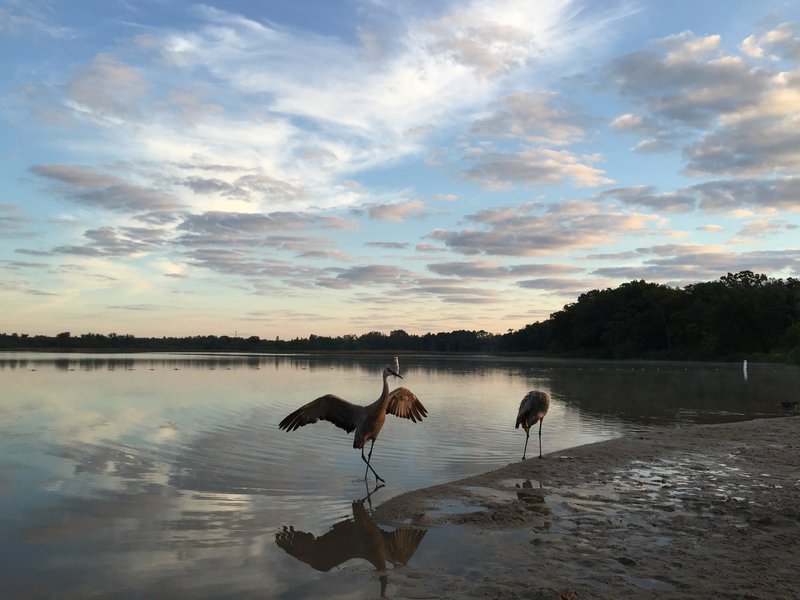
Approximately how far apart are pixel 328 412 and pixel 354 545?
13.3 ft

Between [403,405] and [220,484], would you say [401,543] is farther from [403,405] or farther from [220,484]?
[403,405]

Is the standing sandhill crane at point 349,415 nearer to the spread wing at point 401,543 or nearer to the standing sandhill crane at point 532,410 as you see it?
the spread wing at point 401,543

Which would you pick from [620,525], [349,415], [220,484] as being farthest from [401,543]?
[220,484]

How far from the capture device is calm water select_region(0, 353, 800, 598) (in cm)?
612

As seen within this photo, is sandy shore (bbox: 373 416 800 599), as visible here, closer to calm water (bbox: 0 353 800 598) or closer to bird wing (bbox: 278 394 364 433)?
calm water (bbox: 0 353 800 598)

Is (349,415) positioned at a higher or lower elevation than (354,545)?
higher

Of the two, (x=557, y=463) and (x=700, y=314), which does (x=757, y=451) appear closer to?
(x=557, y=463)

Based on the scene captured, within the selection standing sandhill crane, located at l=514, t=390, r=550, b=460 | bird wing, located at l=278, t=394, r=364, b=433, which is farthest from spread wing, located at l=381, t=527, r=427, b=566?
standing sandhill crane, located at l=514, t=390, r=550, b=460

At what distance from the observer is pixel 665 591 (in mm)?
5375

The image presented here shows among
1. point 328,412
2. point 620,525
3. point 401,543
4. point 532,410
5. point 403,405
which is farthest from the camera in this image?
point 532,410

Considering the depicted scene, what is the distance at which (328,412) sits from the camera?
433 inches

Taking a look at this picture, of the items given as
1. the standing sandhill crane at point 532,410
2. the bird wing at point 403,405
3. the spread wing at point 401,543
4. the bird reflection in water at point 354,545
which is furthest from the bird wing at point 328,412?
the standing sandhill crane at point 532,410

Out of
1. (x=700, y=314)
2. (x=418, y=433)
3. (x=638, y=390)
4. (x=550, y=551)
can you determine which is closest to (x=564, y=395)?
(x=638, y=390)

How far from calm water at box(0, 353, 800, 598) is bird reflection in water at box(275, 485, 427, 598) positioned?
33mm
